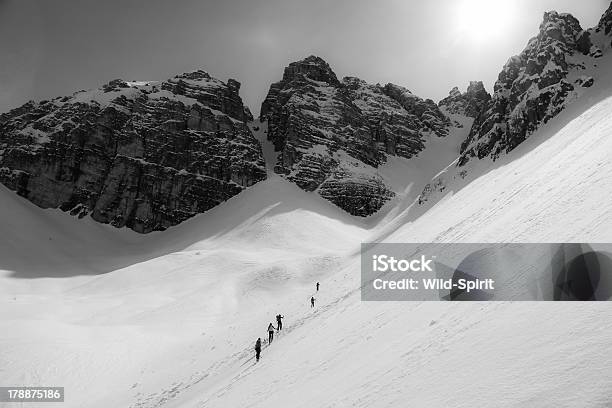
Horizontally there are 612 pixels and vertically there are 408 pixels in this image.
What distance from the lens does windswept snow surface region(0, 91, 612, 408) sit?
413 inches

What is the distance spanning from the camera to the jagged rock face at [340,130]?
123938 millimetres

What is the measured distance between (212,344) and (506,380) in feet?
87.5

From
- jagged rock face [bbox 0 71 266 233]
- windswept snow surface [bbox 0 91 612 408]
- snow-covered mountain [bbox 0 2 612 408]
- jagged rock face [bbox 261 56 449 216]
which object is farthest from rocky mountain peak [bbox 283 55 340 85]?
windswept snow surface [bbox 0 91 612 408]

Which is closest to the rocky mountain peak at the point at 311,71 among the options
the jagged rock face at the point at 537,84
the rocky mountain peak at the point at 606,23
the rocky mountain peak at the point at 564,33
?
the jagged rock face at the point at 537,84

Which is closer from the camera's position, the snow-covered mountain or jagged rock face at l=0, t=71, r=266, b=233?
the snow-covered mountain

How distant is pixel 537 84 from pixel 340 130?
247 ft

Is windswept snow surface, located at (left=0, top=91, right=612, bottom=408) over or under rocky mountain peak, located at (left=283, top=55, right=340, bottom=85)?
under

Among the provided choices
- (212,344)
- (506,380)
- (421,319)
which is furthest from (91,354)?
(506,380)

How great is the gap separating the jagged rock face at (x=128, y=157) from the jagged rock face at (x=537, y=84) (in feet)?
216

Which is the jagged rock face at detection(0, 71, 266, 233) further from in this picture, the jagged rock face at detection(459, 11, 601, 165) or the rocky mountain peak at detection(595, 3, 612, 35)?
the rocky mountain peak at detection(595, 3, 612, 35)

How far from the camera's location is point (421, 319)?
17.0 meters

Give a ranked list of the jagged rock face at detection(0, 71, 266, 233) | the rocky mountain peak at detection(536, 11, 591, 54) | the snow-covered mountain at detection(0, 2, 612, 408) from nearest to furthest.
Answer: the snow-covered mountain at detection(0, 2, 612, 408)
the rocky mountain peak at detection(536, 11, 591, 54)
the jagged rock face at detection(0, 71, 266, 233)

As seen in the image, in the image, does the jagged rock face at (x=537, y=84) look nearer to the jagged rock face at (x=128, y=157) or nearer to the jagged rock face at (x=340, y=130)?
the jagged rock face at (x=340, y=130)

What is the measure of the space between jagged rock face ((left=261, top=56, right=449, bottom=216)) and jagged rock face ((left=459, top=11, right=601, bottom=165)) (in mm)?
47176
